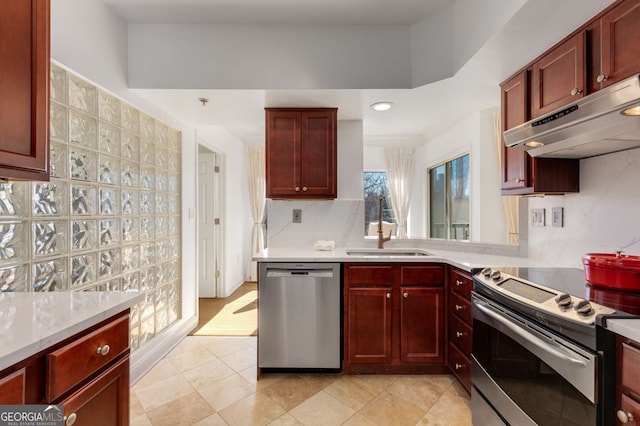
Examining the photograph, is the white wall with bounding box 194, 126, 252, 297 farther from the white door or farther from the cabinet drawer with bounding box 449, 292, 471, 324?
the cabinet drawer with bounding box 449, 292, 471, 324

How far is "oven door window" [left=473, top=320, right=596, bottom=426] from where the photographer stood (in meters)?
1.05

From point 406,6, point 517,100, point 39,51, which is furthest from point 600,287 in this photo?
point 39,51

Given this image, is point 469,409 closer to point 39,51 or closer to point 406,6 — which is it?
point 406,6

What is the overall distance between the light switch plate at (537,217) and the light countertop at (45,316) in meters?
2.51

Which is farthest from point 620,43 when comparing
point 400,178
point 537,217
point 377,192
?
point 377,192

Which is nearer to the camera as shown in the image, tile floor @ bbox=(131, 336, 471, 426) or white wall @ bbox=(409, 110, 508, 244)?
tile floor @ bbox=(131, 336, 471, 426)

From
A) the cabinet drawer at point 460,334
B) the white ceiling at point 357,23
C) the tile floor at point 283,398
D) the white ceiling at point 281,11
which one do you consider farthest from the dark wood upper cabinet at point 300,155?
the tile floor at point 283,398

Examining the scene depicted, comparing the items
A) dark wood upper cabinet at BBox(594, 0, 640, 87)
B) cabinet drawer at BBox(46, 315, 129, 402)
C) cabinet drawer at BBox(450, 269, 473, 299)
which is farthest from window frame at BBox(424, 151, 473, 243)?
cabinet drawer at BBox(46, 315, 129, 402)

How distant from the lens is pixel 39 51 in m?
1.10

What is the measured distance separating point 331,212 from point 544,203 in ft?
5.53

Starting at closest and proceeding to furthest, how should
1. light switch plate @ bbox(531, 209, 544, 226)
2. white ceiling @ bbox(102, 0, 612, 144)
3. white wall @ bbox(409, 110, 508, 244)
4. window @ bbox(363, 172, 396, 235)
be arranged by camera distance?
white ceiling @ bbox(102, 0, 612, 144), light switch plate @ bbox(531, 209, 544, 226), white wall @ bbox(409, 110, 508, 244), window @ bbox(363, 172, 396, 235)

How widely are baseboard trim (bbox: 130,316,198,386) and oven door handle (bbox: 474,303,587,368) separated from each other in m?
2.41

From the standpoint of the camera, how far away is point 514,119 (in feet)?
6.23

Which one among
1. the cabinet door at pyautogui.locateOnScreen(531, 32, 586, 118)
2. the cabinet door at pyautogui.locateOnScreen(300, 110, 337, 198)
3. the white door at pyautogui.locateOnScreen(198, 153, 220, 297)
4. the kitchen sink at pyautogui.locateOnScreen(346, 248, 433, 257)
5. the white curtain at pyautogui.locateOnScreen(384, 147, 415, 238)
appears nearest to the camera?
the cabinet door at pyautogui.locateOnScreen(531, 32, 586, 118)
